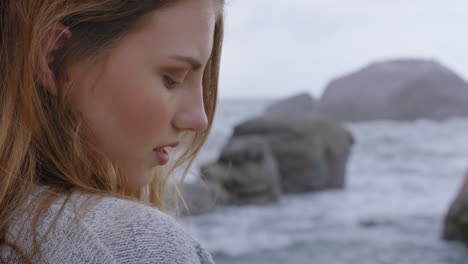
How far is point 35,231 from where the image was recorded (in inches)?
27.3

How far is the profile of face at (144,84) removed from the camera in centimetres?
82

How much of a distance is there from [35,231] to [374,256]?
15.0 feet

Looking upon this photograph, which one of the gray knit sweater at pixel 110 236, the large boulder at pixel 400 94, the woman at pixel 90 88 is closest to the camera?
the gray knit sweater at pixel 110 236

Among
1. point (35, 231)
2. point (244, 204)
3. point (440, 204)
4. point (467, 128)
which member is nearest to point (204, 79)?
point (35, 231)

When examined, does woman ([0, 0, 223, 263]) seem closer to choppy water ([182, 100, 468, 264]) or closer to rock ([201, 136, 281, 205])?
choppy water ([182, 100, 468, 264])

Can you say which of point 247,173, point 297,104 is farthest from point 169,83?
point 297,104

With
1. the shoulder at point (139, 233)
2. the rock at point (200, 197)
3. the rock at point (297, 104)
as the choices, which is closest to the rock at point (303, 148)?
the rock at point (200, 197)

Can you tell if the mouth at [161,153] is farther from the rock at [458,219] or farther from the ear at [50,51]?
the rock at [458,219]

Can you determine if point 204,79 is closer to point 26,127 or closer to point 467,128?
point 26,127

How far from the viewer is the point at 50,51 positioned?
845 millimetres

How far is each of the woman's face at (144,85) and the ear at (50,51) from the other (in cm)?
3

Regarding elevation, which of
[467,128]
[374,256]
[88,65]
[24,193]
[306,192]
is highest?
[88,65]

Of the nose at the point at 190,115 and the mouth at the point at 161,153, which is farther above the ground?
the nose at the point at 190,115

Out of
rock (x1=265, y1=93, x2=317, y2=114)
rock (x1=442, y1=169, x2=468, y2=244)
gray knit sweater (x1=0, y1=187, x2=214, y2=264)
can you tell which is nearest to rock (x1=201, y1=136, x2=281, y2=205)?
rock (x1=442, y1=169, x2=468, y2=244)
